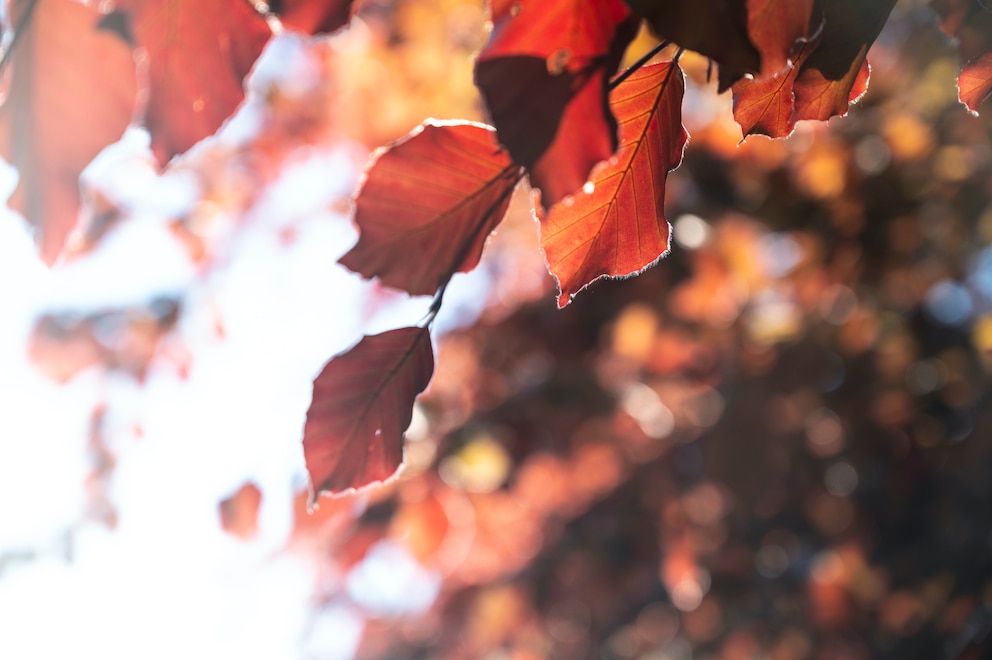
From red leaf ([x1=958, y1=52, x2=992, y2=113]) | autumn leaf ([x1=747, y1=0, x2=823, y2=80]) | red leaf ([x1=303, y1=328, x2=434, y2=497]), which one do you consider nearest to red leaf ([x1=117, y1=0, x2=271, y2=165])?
red leaf ([x1=303, y1=328, x2=434, y2=497])

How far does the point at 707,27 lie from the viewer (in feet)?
1.02

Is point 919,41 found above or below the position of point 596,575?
above

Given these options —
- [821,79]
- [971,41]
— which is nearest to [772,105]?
[821,79]

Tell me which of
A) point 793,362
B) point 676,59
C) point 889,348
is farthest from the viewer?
point 889,348

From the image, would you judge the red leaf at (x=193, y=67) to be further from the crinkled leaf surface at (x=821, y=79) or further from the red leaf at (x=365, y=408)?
the crinkled leaf surface at (x=821, y=79)

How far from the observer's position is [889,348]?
2309 millimetres

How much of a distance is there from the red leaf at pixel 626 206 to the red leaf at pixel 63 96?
25 cm

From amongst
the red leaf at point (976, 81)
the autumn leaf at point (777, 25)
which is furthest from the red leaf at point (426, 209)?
the red leaf at point (976, 81)

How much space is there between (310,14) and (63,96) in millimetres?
146

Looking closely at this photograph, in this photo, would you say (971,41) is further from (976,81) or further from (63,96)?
(63,96)

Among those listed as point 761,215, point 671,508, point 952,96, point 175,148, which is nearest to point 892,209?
point 761,215

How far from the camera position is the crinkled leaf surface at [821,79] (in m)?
0.37

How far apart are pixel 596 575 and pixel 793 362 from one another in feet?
3.20

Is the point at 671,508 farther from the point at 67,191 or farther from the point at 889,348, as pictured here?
the point at 67,191
